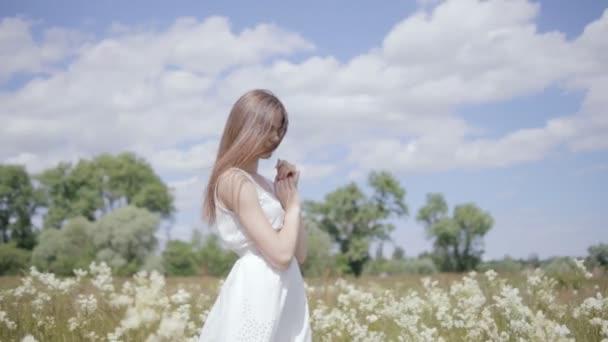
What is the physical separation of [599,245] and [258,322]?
8.19 metres

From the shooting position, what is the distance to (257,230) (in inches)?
148

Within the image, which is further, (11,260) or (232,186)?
(11,260)

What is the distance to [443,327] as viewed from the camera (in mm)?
6824

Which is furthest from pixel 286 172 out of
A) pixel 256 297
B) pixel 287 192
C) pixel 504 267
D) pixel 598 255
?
pixel 504 267

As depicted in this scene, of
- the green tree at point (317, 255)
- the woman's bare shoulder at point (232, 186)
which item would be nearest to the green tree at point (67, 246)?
the green tree at point (317, 255)

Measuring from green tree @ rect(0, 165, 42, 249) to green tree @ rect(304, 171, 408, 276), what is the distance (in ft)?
83.4

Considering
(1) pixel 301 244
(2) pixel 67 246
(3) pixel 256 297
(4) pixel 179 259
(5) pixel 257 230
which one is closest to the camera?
(5) pixel 257 230

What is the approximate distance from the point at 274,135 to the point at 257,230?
0.67 meters

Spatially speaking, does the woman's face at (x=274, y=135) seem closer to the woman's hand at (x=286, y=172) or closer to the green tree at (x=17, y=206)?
the woman's hand at (x=286, y=172)

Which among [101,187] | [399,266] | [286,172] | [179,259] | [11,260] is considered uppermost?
[101,187]

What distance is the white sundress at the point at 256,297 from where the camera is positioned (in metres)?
3.89

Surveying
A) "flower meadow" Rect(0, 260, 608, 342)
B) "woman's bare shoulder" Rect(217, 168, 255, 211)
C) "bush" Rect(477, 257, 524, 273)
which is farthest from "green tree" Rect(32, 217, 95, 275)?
"woman's bare shoulder" Rect(217, 168, 255, 211)

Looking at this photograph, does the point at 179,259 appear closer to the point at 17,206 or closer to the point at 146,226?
the point at 146,226

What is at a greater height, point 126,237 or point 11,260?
point 126,237
